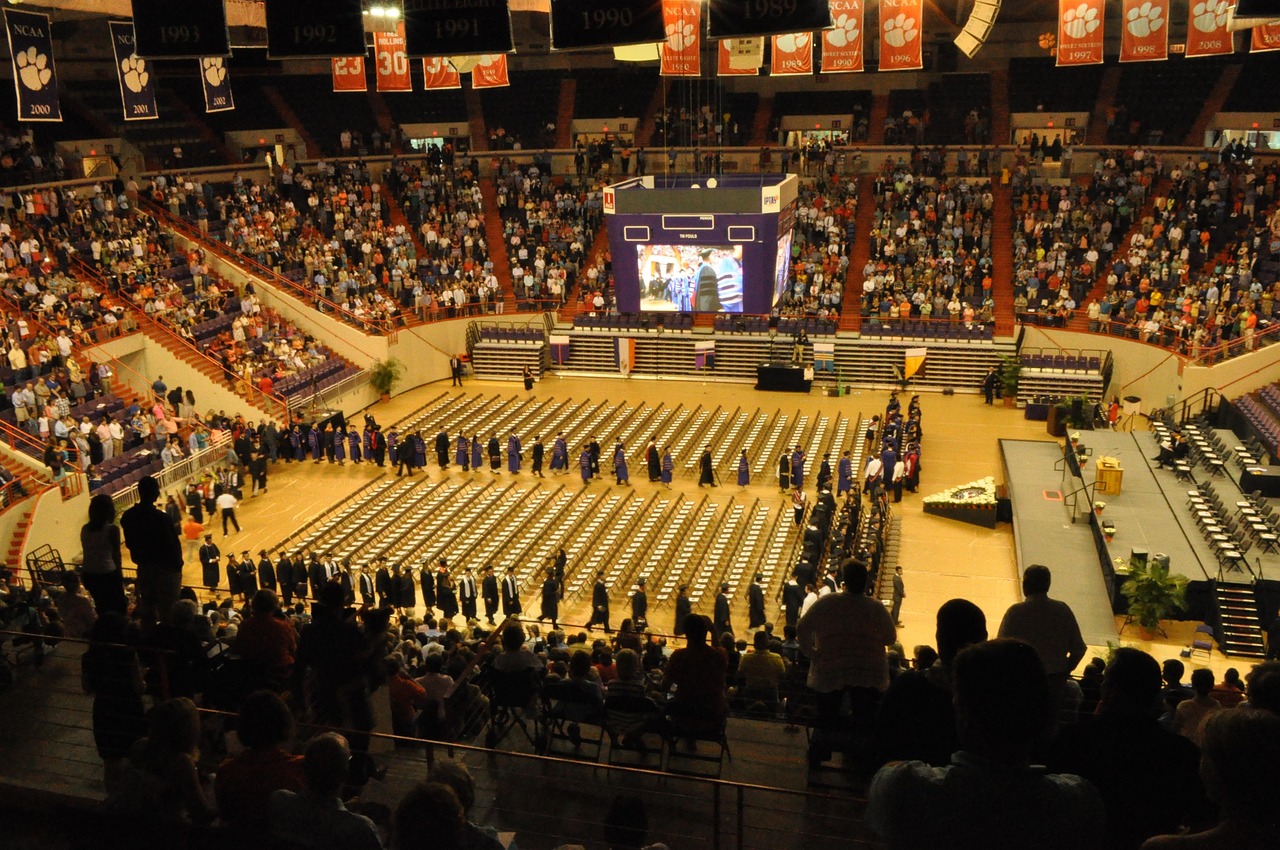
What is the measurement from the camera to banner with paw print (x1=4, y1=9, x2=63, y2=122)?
1933 centimetres

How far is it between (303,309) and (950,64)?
89.7 ft

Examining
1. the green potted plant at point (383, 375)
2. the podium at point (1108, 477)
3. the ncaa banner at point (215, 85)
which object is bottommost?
the podium at point (1108, 477)

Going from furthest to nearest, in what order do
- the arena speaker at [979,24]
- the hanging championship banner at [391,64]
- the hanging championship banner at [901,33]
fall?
the hanging championship banner at [391,64] < the hanging championship banner at [901,33] < the arena speaker at [979,24]

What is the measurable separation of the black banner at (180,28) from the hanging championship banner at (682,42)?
13.3 meters

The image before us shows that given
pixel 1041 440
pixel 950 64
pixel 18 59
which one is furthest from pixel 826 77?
pixel 18 59

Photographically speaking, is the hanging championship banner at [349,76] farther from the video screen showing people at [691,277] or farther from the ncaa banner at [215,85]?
the video screen showing people at [691,277]

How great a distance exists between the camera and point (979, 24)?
16203mm

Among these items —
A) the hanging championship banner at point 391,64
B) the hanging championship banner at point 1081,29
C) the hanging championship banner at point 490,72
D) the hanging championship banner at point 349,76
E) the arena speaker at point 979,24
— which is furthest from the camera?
the hanging championship banner at point 349,76

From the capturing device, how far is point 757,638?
9969mm

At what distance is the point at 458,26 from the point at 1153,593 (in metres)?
13.1

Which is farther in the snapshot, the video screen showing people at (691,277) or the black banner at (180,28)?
the video screen showing people at (691,277)

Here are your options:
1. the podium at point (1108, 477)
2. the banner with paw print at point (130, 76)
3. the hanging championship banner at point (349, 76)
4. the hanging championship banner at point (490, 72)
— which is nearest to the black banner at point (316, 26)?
the banner with paw print at point (130, 76)

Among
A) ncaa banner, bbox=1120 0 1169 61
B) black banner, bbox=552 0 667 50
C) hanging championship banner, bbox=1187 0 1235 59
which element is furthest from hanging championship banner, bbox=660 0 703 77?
black banner, bbox=552 0 667 50

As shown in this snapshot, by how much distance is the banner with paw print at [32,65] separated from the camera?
1933 centimetres
